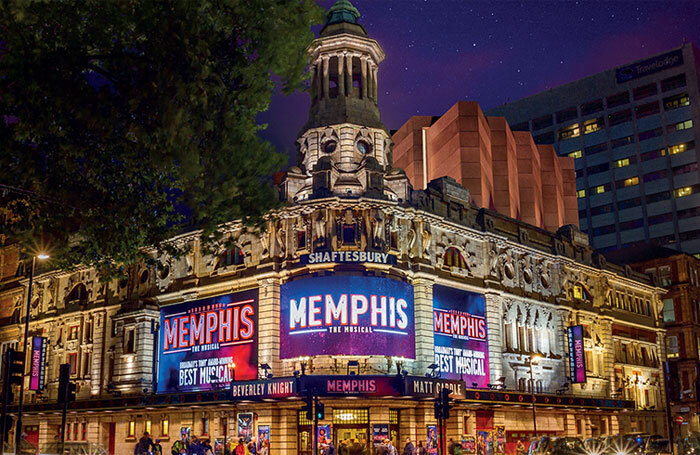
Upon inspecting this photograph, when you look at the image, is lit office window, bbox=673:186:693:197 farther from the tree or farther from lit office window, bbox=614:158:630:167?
the tree

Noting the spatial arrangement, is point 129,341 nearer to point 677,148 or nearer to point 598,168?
point 677,148

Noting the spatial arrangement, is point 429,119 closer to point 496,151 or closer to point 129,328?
point 496,151

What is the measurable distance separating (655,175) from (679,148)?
5035 millimetres

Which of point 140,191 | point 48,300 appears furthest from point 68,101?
point 48,300

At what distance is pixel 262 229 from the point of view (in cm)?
2111

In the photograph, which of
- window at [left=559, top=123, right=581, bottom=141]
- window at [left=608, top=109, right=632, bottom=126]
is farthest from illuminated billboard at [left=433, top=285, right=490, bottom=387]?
window at [left=559, top=123, right=581, bottom=141]

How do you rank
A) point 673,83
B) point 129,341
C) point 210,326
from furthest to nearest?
1. point 673,83
2. point 129,341
3. point 210,326

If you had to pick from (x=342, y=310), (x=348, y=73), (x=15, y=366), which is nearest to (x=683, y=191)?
(x=348, y=73)

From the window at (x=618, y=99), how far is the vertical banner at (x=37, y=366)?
9244 cm

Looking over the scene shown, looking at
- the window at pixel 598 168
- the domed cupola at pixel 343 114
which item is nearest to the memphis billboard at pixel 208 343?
the domed cupola at pixel 343 114

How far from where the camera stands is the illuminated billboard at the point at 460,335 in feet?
151

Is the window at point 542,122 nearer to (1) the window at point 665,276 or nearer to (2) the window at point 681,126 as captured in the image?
(2) the window at point 681,126

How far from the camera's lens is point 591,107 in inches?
4796

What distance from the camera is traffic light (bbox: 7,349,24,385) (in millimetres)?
23906
